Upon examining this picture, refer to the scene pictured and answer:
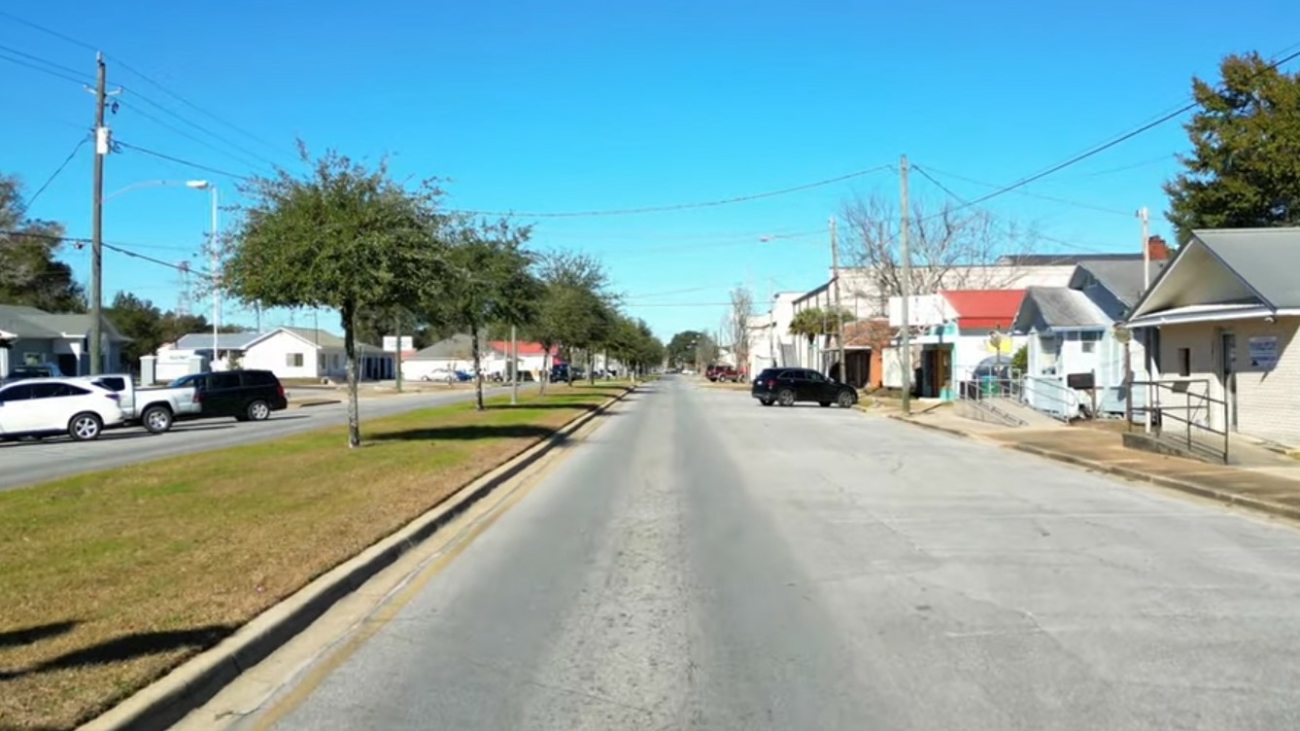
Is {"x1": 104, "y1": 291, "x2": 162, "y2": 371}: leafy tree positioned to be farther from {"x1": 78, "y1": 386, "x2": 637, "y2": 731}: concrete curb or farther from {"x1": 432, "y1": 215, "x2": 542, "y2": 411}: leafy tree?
{"x1": 78, "y1": 386, "x2": 637, "y2": 731}: concrete curb

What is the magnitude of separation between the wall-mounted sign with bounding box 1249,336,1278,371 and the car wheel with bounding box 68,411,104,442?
26.6 metres

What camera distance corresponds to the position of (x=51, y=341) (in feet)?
193

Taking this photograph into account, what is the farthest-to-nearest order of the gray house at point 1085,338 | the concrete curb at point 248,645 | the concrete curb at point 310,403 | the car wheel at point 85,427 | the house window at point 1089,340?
the concrete curb at point 310,403
the house window at point 1089,340
the gray house at point 1085,338
the car wheel at point 85,427
the concrete curb at point 248,645

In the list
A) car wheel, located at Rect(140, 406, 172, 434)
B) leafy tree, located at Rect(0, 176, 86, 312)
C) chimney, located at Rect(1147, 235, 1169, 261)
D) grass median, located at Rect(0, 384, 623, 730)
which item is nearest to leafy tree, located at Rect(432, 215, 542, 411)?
car wheel, located at Rect(140, 406, 172, 434)

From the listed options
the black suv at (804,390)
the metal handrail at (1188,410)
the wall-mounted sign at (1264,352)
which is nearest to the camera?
the metal handrail at (1188,410)

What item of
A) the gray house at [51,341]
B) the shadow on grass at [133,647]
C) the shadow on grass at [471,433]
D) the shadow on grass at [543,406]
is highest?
the gray house at [51,341]

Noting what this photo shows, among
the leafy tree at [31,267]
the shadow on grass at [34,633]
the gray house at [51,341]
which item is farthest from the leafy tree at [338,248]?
the leafy tree at [31,267]

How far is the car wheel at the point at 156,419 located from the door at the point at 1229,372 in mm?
26050

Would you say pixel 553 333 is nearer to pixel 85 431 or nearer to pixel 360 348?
pixel 85 431

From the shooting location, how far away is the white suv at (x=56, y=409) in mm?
26781

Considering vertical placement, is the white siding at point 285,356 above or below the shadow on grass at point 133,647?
above

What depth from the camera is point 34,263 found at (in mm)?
79938

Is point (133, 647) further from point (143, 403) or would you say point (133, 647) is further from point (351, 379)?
point (143, 403)

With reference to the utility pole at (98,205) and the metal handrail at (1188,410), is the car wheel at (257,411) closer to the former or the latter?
the utility pole at (98,205)
